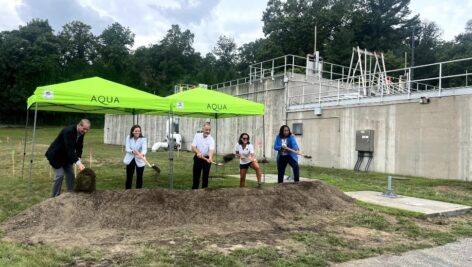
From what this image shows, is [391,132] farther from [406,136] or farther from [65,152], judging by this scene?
[65,152]

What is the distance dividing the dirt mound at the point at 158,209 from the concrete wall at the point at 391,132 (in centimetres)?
462

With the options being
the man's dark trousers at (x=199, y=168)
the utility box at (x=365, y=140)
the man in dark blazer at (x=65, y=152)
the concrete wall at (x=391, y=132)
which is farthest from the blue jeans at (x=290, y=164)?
the utility box at (x=365, y=140)

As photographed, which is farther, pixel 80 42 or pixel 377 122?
pixel 80 42

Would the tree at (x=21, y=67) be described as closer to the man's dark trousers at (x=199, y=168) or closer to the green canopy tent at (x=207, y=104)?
the green canopy tent at (x=207, y=104)

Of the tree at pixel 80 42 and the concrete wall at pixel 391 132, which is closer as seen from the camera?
the concrete wall at pixel 391 132

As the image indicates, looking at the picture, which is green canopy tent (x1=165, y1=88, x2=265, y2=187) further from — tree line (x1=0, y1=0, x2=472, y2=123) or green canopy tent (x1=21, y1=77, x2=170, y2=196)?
tree line (x1=0, y1=0, x2=472, y2=123)

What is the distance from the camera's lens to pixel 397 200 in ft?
31.1

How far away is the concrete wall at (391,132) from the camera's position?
1366cm

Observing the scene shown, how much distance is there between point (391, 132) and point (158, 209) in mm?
12003

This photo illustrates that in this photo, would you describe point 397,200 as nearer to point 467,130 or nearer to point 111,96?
point 467,130

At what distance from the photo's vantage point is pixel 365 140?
1694 centimetres

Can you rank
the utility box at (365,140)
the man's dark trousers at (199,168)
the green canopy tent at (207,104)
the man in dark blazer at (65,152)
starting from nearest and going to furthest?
the man in dark blazer at (65,152)
the man's dark trousers at (199,168)
the green canopy tent at (207,104)
the utility box at (365,140)

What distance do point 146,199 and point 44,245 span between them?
1.92 meters

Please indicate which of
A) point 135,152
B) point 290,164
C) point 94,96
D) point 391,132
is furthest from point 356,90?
point 94,96
